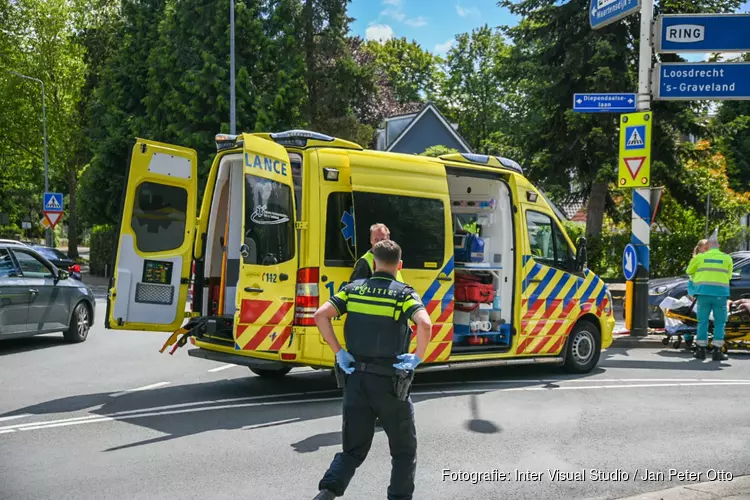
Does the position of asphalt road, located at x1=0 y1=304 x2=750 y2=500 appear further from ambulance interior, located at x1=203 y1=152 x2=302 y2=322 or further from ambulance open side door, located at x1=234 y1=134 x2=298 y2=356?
ambulance interior, located at x1=203 y1=152 x2=302 y2=322

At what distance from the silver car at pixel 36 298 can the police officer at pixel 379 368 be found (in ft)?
25.7

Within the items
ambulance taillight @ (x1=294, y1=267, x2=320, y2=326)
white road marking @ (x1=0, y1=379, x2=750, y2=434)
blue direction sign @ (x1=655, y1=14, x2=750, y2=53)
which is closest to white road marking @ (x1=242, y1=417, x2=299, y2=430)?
white road marking @ (x1=0, y1=379, x2=750, y2=434)

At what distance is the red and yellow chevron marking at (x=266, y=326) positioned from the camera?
7.41m

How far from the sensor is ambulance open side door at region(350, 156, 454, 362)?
7766 mm

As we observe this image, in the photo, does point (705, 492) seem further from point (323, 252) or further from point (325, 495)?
point (323, 252)

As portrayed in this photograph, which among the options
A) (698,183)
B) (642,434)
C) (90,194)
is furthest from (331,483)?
(90,194)

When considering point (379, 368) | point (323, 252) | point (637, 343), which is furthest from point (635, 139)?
point (379, 368)

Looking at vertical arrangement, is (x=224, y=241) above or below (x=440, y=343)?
above

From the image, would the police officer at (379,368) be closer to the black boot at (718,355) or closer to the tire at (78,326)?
the black boot at (718,355)

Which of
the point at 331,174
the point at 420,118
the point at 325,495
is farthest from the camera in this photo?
the point at 420,118

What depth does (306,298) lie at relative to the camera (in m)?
7.43

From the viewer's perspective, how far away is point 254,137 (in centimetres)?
731

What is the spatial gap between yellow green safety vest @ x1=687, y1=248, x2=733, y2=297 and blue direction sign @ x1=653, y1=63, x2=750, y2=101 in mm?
2795

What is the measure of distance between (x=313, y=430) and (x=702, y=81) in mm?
9074
